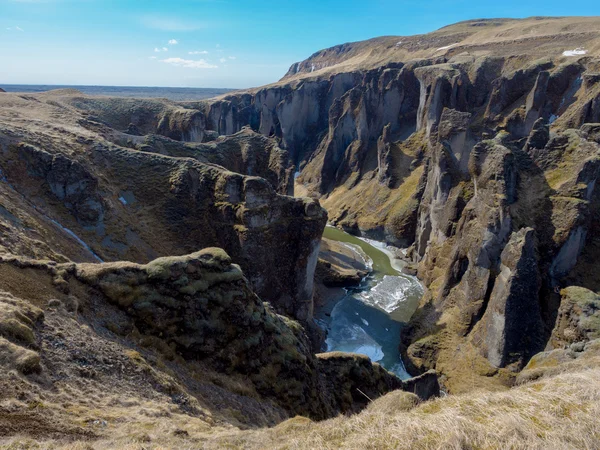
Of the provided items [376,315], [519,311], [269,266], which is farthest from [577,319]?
[269,266]

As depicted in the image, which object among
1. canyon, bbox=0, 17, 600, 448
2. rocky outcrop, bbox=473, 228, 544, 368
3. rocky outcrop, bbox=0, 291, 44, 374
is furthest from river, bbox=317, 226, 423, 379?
rocky outcrop, bbox=0, 291, 44, 374

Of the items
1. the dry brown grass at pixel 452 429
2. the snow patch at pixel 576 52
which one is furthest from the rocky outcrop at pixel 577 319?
the snow patch at pixel 576 52

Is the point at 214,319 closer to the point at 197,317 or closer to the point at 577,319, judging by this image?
the point at 197,317

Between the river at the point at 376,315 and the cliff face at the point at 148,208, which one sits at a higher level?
the cliff face at the point at 148,208

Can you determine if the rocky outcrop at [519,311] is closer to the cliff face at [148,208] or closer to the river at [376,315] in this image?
the river at [376,315]

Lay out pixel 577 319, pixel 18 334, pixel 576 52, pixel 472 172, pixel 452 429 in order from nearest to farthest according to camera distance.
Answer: pixel 452 429 < pixel 18 334 < pixel 577 319 < pixel 472 172 < pixel 576 52

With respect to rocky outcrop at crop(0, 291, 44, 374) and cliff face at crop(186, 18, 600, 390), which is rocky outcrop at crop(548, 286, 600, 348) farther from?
rocky outcrop at crop(0, 291, 44, 374)
